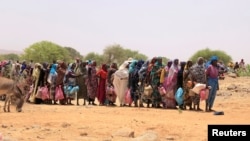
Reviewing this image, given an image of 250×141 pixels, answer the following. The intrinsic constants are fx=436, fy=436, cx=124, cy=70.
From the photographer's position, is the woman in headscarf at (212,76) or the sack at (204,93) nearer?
the sack at (204,93)

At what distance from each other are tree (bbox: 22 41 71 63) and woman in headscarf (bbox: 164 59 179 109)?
41.9 metres

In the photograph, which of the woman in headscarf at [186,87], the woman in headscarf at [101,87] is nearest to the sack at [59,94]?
the woman in headscarf at [101,87]

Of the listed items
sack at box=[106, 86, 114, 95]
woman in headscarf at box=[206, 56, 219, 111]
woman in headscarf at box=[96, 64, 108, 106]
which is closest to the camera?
woman in headscarf at box=[206, 56, 219, 111]

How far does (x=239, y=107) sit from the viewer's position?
52.1 ft

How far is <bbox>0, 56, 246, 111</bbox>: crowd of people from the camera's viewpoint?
13.8 m

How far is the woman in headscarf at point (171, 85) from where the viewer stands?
1434 centimetres

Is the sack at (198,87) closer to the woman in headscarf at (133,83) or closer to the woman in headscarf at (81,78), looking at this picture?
the woman in headscarf at (133,83)

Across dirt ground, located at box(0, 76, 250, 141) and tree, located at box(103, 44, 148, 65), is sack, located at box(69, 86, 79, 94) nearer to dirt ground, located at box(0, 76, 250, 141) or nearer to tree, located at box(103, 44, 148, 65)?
dirt ground, located at box(0, 76, 250, 141)

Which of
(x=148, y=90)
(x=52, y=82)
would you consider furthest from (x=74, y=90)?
(x=148, y=90)

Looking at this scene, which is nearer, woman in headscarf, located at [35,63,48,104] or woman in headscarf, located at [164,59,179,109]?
woman in headscarf, located at [164,59,179,109]

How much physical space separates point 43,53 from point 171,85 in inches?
1722

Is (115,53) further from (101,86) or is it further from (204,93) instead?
(204,93)

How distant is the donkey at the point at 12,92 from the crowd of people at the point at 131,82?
321 cm

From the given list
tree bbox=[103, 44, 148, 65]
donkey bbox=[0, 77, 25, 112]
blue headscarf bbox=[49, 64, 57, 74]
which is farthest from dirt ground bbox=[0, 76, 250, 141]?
tree bbox=[103, 44, 148, 65]
